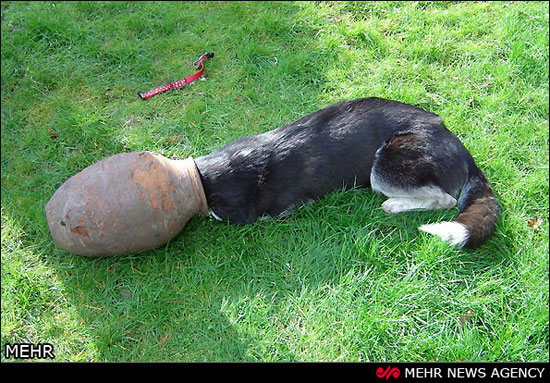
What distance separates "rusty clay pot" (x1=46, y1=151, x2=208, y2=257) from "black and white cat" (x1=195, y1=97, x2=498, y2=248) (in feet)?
1.01

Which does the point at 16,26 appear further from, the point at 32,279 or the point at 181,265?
the point at 181,265

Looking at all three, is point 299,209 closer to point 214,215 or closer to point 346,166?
point 346,166

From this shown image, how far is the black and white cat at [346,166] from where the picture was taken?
3.37 m

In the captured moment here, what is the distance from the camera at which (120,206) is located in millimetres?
2955

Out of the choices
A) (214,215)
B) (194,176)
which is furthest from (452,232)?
(194,176)

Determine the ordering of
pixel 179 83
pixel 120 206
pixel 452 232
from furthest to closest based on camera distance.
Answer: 1. pixel 179 83
2. pixel 452 232
3. pixel 120 206

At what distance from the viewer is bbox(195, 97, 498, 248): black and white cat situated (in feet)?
11.0

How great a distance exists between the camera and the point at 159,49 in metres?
5.11
